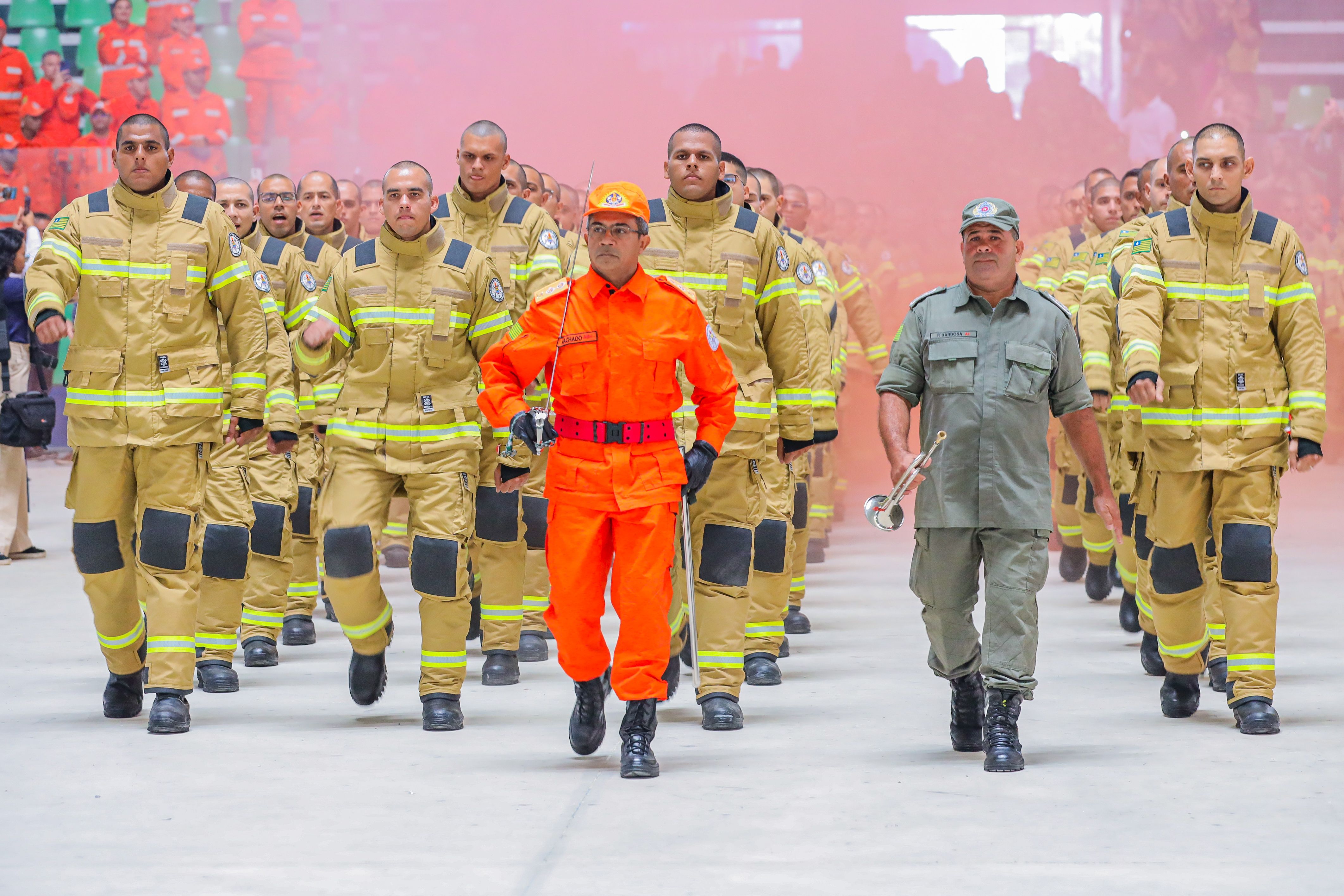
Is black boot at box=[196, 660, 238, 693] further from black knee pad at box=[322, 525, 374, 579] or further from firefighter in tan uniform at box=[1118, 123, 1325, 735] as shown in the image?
firefighter in tan uniform at box=[1118, 123, 1325, 735]

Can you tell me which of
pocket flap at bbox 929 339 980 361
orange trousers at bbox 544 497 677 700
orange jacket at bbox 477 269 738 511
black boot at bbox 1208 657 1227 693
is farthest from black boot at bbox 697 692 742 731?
black boot at bbox 1208 657 1227 693

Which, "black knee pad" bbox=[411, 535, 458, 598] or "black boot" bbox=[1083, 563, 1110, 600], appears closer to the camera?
"black knee pad" bbox=[411, 535, 458, 598]

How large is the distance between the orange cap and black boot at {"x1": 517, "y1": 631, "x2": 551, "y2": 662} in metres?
2.87

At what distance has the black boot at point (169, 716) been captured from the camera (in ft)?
19.9

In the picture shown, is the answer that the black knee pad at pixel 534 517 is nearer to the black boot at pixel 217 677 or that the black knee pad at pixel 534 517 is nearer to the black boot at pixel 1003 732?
the black boot at pixel 217 677

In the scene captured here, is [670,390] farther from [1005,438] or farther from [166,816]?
[166,816]

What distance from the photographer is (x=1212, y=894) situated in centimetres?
409

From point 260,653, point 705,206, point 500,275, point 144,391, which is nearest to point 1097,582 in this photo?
point 705,206

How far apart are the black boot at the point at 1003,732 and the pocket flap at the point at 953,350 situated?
3.38 ft

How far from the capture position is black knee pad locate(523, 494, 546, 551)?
774cm

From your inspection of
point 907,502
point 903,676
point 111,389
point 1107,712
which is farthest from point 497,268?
point 907,502

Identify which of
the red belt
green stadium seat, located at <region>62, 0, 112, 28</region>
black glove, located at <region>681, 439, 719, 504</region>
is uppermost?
green stadium seat, located at <region>62, 0, 112, 28</region>

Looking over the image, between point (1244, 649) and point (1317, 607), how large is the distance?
3.47m

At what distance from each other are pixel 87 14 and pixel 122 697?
15.7 meters
